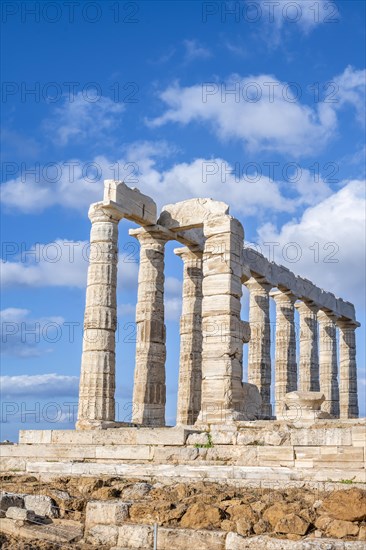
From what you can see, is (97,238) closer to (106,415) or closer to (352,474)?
(106,415)

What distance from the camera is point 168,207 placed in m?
29.6

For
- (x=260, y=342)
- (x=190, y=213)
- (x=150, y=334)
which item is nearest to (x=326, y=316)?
(x=260, y=342)

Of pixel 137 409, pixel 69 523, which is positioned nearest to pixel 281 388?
pixel 137 409

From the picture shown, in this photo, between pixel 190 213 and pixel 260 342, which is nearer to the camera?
pixel 190 213

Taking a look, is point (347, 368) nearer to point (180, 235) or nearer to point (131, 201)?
point (180, 235)

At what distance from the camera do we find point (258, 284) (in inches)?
1497

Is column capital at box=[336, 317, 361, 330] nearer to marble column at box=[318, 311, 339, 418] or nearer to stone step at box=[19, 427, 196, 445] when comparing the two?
marble column at box=[318, 311, 339, 418]

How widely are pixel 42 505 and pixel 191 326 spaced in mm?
18862

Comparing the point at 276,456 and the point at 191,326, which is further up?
the point at 191,326

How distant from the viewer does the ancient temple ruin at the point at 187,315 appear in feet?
82.7

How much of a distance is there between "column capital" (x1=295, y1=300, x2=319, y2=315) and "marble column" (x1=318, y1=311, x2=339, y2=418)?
2418 millimetres

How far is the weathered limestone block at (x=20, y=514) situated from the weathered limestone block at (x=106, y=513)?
1.06m

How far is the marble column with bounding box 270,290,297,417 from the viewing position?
40844 millimetres

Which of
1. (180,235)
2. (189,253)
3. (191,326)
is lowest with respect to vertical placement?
(191,326)
